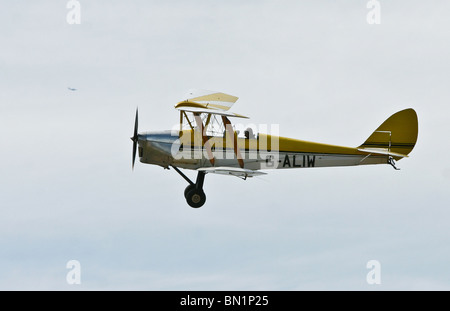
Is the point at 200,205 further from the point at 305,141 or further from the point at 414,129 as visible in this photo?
the point at 414,129

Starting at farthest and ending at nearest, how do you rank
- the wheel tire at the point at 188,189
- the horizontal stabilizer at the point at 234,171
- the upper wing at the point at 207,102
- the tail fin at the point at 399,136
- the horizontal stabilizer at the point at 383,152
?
the tail fin at the point at 399,136, the horizontal stabilizer at the point at 383,152, the wheel tire at the point at 188,189, the upper wing at the point at 207,102, the horizontal stabilizer at the point at 234,171

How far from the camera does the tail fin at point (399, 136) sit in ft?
94.6

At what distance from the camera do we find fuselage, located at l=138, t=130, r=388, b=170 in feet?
87.2

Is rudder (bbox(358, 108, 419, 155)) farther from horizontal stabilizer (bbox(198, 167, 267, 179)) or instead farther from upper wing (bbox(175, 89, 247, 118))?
horizontal stabilizer (bbox(198, 167, 267, 179))

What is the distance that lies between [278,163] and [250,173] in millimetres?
3014

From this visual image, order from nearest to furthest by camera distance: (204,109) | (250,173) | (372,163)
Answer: (250,173) < (204,109) < (372,163)

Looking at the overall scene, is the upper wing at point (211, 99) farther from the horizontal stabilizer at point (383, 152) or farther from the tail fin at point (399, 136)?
the tail fin at point (399, 136)

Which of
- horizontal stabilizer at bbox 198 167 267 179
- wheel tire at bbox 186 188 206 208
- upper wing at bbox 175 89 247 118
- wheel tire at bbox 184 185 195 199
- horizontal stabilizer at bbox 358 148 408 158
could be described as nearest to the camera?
horizontal stabilizer at bbox 198 167 267 179

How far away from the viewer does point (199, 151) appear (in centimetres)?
2669

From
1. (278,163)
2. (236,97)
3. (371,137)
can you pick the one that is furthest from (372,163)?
(236,97)

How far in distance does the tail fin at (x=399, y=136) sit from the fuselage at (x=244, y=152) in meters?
0.72

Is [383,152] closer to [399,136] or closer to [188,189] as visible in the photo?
[399,136]

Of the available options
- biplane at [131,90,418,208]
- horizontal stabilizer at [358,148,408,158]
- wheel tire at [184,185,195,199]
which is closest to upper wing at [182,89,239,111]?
biplane at [131,90,418,208]

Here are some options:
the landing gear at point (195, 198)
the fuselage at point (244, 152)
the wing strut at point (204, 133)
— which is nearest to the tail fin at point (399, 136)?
the fuselage at point (244, 152)
